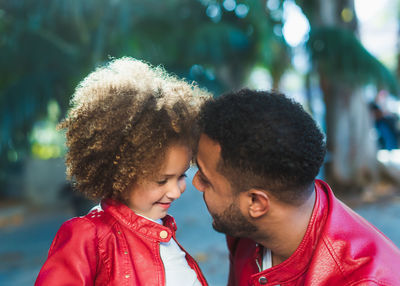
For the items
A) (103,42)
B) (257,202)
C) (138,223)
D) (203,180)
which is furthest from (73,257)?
(103,42)

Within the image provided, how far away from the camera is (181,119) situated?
1.64 m

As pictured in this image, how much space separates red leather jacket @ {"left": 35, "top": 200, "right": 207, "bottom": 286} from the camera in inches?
52.4

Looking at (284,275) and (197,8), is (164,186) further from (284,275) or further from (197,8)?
(197,8)

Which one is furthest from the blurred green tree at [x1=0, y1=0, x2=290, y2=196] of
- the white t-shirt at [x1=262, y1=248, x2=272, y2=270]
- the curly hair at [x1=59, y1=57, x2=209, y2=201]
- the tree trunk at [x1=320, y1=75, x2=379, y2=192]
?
the white t-shirt at [x1=262, y1=248, x2=272, y2=270]

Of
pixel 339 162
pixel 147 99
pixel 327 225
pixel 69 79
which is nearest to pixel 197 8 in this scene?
pixel 69 79

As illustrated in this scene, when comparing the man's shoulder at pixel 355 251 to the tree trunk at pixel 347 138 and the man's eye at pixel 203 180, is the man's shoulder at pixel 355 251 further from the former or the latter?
the tree trunk at pixel 347 138

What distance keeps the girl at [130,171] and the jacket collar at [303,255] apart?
31cm

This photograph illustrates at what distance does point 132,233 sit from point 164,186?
237 mm

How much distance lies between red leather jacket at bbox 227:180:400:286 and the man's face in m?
0.22

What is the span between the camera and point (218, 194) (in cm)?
162

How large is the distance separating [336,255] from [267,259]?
41 centimetres

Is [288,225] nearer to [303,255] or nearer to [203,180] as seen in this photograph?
[303,255]

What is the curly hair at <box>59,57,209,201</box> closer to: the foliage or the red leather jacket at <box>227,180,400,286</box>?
the red leather jacket at <box>227,180,400,286</box>

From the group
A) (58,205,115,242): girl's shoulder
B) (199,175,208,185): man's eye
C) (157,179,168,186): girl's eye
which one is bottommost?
(58,205,115,242): girl's shoulder
